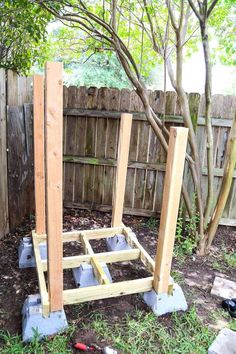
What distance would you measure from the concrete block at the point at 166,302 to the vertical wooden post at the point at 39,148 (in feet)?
4.02

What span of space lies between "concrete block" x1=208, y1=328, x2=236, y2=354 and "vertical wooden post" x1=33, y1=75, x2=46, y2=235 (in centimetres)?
174

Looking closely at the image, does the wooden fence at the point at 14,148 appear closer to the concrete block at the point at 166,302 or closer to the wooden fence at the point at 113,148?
the wooden fence at the point at 113,148

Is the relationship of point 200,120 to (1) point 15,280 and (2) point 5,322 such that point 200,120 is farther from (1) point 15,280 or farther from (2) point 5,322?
(2) point 5,322

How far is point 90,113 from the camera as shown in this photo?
3.79 metres

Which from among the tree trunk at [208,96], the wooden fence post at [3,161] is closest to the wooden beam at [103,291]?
the tree trunk at [208,96]

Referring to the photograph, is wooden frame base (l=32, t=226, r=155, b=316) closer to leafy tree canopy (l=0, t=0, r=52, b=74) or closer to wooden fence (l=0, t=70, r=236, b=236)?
wooden fence (l=0, t=70, r=236, b=236)

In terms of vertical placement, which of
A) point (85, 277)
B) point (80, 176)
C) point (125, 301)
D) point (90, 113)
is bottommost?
point (125, 301)

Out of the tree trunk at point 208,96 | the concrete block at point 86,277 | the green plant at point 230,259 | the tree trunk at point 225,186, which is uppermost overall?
the tree trunk at point 208,96

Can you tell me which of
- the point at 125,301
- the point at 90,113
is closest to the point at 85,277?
the point at 125,301

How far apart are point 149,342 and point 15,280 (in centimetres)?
126

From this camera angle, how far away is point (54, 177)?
A: 1.64 m

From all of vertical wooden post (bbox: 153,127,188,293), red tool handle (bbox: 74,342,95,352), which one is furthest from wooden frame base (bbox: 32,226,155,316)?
red tool handle (bbox: 74,342,95,352)

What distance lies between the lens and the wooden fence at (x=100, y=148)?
324cm

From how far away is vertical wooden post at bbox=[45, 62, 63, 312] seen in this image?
1.50 metres
